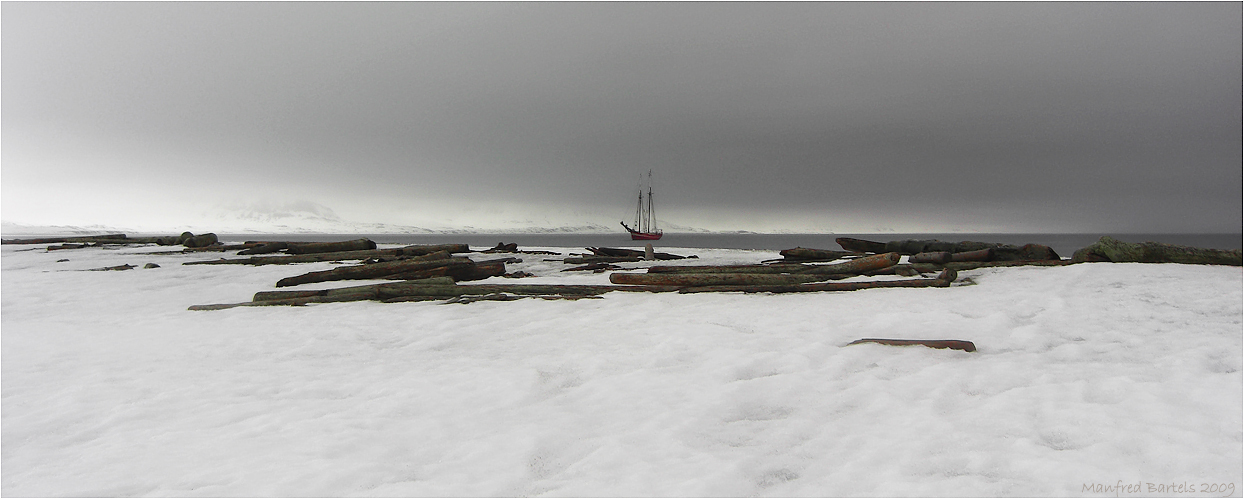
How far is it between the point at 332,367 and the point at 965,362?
5638 mm

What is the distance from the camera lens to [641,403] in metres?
3.77

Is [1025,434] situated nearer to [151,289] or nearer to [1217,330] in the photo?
[1217,330]

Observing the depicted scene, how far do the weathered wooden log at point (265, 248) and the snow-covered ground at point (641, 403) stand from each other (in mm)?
13353

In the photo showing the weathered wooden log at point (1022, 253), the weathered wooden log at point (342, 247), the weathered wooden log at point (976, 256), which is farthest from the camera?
the weathered wooden log at point (342, 247)

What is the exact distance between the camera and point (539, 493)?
103 inches

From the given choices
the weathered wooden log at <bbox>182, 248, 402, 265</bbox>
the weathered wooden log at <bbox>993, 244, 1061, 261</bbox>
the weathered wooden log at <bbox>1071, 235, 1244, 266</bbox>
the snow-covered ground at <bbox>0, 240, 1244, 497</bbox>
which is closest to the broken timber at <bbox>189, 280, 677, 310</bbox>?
the snow-covered ground at <bbox>0, 240, 1244, 497</bbox>

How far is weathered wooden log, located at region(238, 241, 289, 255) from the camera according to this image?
1891 cm

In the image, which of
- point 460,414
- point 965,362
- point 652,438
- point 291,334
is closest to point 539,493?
point 652,438

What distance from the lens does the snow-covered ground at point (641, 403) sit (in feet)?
8.84

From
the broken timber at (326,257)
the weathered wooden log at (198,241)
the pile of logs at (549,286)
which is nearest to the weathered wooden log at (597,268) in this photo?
the pile of logs at (549,286)

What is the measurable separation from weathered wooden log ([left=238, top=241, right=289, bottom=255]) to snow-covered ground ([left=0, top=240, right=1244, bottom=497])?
13.4 metres

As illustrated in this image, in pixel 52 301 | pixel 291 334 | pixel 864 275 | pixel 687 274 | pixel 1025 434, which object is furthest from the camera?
pixel 864 275

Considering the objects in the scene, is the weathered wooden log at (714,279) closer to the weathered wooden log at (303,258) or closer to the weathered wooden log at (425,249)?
the weathered wooden log at (425,249)

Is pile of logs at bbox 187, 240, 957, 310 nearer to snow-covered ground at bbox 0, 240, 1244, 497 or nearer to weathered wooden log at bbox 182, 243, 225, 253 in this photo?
snow-covered ground at bbox 0, 240, 1244, 497
